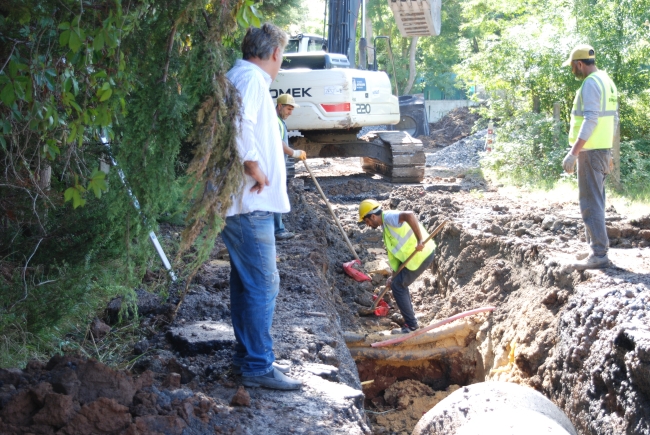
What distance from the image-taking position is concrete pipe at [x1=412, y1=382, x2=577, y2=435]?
339 centimetres

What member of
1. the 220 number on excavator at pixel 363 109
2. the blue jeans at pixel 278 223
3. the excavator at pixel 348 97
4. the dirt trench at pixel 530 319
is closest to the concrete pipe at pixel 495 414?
the dirt trench at pixel 530 319

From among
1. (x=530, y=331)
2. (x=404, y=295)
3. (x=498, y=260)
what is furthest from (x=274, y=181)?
(x=498, y=260)

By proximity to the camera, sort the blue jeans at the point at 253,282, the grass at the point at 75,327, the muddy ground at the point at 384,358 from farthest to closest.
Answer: the grass at the point at 75,327
the blue jeans at the point at 253,282
the muddy ground at the point at 384,358

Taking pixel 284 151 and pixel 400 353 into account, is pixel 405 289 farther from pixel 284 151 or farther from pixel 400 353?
pixel 284 151

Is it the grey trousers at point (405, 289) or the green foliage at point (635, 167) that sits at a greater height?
the green foliage at point (635, 167)

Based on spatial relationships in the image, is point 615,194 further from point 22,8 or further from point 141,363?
point 22,8

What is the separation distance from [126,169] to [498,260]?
4.92 meters

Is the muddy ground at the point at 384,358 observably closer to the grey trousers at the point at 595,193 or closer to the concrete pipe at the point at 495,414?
the grey trousers at the point at 595,193

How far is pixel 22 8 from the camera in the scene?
140 inches

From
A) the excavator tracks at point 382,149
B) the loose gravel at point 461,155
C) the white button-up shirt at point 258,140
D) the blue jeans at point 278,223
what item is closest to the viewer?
the white button-up shirt at point 258,140

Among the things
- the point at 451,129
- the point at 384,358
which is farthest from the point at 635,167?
the point at 451,129

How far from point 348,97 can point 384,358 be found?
7.48 meters

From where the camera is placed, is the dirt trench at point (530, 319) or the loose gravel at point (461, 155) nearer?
the dirt trench at point (530, 319)

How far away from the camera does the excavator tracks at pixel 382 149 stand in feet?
48.7
